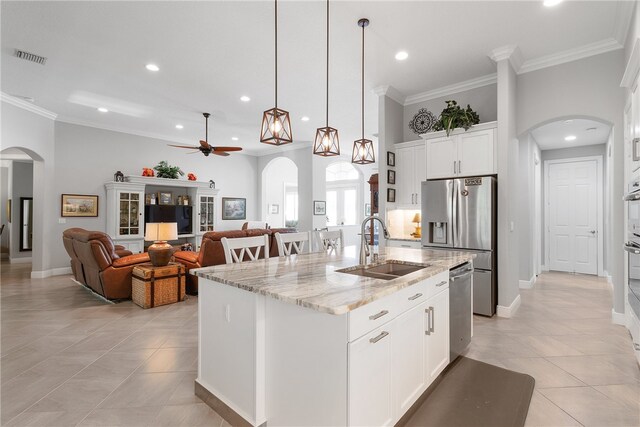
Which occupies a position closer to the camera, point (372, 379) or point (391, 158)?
point (372, 379)

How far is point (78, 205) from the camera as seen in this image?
646cm

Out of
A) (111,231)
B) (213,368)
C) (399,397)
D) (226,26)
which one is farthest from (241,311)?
(111,231)

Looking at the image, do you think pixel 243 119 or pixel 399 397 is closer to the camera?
pixel 399 397

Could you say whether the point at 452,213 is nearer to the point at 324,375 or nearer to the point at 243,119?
the point at 324,375

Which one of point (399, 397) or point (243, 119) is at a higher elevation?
point (243, 119)

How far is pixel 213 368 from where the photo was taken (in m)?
2.04

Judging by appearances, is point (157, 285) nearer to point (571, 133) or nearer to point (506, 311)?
point (506, 311)

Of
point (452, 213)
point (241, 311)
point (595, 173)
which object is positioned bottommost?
point (241, 311)

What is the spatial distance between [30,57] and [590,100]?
6.78 metres

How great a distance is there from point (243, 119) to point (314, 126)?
1549 mm

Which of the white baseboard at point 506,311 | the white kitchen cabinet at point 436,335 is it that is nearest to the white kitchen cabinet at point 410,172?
the white baseboard at point 506,311

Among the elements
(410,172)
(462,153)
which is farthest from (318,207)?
(462,153)

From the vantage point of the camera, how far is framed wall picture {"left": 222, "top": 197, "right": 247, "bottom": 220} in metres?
9.05

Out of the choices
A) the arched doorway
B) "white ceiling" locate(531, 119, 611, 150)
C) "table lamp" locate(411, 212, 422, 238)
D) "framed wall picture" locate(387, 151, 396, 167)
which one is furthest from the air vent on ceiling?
"white ceiling" locate(531, 119, 611, 150)
